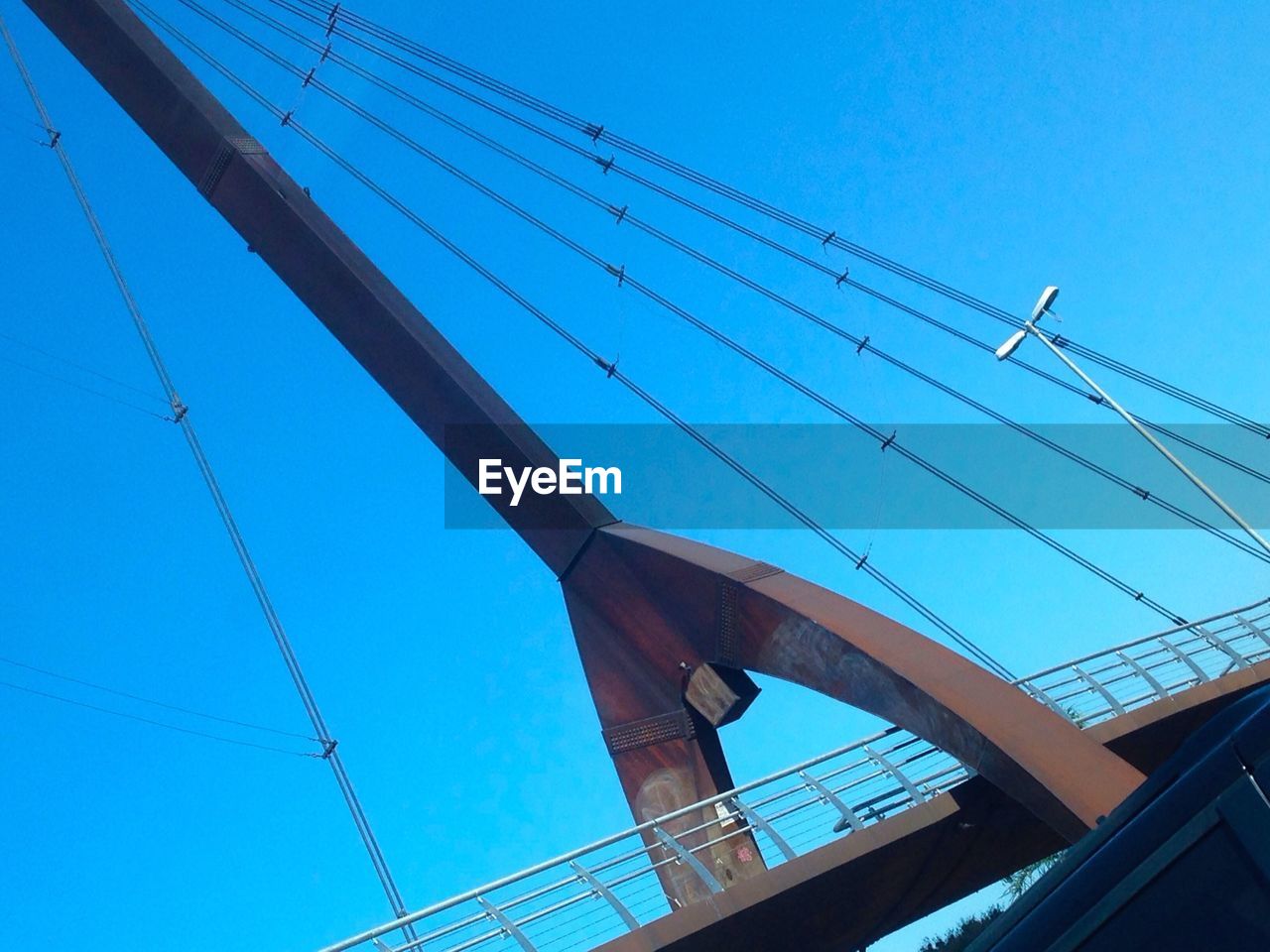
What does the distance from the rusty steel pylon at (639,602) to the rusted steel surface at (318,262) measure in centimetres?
4

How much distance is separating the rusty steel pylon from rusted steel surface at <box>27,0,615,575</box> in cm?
4

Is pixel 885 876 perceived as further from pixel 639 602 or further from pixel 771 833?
pixel 639 602

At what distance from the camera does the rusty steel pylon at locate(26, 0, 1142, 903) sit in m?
14.0

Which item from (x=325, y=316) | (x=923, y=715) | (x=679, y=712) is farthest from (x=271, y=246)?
(x=923, y=715)

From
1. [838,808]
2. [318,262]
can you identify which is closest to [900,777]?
[838,808]

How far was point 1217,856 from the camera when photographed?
389cm

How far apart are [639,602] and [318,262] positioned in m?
9.88

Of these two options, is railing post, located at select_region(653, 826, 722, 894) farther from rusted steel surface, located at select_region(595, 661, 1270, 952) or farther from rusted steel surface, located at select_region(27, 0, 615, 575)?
rusted steel surface, located at select_region(27, 0, 615, 575)

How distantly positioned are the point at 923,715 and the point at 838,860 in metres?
2.30

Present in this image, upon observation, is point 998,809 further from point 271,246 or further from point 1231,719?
point 271,246

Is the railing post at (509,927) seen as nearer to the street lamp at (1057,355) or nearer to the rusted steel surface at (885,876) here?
the rusted steel surface at (885,876)

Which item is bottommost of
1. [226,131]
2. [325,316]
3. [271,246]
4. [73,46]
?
[325,316]

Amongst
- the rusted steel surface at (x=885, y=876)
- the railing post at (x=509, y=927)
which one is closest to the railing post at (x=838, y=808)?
the rusted steel surface at (x=885, y=876)

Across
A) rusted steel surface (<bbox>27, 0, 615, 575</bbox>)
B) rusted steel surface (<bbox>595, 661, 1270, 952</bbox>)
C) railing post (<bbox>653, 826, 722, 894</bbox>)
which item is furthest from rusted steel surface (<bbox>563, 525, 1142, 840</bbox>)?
railing post (<bbox>653, 826, 722, 894</bbox>)
